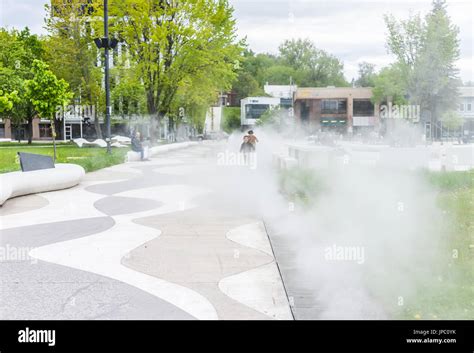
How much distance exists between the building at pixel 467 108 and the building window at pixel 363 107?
1152cm

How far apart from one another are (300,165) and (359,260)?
817 centimetres

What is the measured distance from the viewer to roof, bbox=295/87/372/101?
1413 centimetres

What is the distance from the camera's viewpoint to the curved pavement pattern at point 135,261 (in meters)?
4.91

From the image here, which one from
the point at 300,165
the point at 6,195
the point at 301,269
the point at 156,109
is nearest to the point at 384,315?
the point at 301,269

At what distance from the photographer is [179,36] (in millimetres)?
34938

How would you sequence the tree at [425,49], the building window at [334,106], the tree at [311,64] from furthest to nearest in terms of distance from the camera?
the building window at [334,106]
the tree at [425,49]
the tree at [311,64]

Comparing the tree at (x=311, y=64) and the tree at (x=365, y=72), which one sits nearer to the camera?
the tree at (x=311, y=64)

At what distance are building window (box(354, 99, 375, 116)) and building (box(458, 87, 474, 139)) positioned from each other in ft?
37.8

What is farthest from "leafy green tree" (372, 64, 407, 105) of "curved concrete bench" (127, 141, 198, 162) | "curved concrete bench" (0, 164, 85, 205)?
"curved concrete bench" (127, 141, 198, 162)

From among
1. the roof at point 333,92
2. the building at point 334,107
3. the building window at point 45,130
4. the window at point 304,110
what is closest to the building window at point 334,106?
the building at point 334,107

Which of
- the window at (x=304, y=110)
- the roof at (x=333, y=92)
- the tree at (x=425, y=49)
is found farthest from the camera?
the window at (x=304, y=110)

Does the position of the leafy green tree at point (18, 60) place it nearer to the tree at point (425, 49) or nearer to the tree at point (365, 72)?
the tree at point (425, 49)

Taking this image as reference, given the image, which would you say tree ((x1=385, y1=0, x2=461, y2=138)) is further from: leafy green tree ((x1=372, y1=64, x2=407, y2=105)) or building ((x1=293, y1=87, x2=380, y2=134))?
building ((x1=293, y1=87, x2=380, y2=134))

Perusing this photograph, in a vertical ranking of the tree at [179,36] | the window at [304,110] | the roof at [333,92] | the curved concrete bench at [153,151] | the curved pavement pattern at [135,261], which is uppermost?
the tree at [179,36]
